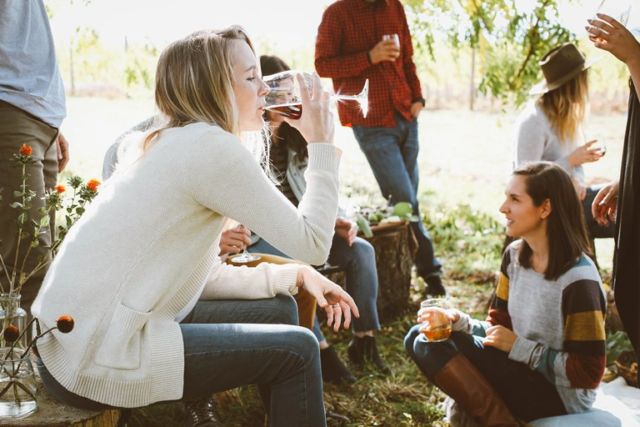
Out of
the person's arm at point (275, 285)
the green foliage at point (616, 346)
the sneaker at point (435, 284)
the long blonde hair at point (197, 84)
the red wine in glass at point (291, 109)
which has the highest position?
the long blonde hair at point (197, 84)

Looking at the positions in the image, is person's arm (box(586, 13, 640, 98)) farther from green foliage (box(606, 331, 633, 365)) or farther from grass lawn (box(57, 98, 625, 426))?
green foliage (box(606, 331, 633, 365))

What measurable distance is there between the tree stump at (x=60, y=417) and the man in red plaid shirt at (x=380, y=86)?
2.74m

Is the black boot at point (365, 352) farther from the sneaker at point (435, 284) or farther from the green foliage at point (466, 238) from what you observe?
the green foliage at point (466, 238)

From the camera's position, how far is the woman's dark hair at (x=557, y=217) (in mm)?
2633

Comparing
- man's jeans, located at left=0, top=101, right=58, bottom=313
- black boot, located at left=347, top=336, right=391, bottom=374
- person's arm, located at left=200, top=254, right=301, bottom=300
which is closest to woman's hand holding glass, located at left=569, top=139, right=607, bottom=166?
black boot, located at left=347, top=336, right=391, bottom=374

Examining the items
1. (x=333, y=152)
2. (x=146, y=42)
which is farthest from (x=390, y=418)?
(x=146, y=42)

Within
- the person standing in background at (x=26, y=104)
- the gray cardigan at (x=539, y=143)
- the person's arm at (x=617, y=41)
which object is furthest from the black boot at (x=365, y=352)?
the person's arm at (x=617, y=41)

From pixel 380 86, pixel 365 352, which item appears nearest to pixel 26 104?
pixel 365 352

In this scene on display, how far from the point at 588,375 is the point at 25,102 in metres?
2.07

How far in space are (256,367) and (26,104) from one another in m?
1.41

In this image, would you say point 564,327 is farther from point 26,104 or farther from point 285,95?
point 26,104

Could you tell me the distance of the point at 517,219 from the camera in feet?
8.93

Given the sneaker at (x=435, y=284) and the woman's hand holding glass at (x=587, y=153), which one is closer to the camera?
the woman's hand holding glass at (x=587, y=153)

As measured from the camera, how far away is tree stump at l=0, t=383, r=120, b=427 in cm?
183
